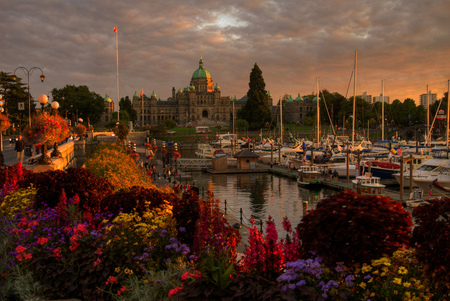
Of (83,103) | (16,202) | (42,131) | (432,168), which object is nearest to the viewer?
(16,202)

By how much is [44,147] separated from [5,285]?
32.7ft

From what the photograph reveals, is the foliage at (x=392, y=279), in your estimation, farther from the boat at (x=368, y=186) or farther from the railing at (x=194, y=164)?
the railing at (x=194, y=164)

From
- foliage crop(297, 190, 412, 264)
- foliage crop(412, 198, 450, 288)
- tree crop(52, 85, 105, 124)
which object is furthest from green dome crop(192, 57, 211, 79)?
foliage crop(412, 198, 450, 288)

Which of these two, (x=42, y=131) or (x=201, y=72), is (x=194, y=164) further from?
(x=201, y=72)

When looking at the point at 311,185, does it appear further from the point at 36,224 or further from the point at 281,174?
the point at 36,224

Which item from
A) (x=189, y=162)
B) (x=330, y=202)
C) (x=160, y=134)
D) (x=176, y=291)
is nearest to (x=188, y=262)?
(x=176, y=291)

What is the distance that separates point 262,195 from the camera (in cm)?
3416

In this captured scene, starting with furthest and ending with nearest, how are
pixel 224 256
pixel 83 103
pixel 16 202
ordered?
1. pixel 83 103
2. pixel 16 202
3. pixel 224 256

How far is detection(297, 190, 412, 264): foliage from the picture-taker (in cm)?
491

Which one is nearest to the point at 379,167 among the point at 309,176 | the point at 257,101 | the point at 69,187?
the point at 309,176

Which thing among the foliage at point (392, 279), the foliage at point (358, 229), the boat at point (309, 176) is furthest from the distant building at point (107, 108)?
the foliage at point (392, 279)

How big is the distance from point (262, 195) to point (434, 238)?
29.6 m

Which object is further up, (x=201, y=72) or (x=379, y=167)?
(x=201, y=72)

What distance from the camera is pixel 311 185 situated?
3734 centimetres
